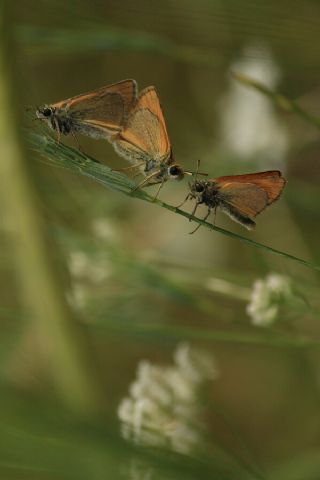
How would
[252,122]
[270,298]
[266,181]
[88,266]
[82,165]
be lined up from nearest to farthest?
[82,165], [266,181], [270,298], [88,266], [252,122]


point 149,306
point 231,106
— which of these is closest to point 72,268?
point 149,306

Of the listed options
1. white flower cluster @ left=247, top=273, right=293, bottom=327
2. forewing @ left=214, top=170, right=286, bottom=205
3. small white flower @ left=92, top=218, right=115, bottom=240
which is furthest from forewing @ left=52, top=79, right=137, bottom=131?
small white flower @ left=92, top=218, right=115, bottom=240

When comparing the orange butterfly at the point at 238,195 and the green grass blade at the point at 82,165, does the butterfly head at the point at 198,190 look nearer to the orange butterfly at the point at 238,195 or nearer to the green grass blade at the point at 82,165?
the orange butterfly at the point at 238,195

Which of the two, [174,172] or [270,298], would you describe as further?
[270,298]

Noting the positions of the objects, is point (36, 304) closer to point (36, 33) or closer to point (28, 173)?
point (28, 173)

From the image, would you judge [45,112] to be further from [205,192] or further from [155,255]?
[155,255]

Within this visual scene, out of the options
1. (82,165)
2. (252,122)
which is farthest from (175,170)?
(252,122)
